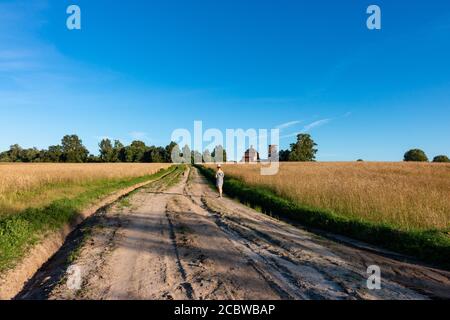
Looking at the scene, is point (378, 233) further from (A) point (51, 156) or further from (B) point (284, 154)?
(A) point (51, 156)

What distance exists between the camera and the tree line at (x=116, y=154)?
110 metres

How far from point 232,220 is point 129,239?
3.98m

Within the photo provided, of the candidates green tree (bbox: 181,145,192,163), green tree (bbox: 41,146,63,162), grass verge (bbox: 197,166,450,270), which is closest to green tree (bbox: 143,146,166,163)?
green tree (bbox: 181,145,192,163)

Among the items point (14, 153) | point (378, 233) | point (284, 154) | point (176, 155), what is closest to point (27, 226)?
point (378, 233)

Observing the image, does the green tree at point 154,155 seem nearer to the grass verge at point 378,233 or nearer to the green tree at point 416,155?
the green tree at point 416,155

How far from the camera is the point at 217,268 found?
248 inches

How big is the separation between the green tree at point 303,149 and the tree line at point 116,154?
80.2 ft

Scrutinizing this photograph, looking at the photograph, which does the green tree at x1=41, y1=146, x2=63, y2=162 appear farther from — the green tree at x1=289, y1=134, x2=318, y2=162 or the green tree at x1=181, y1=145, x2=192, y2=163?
the green tree at x1=289, y1=134, x2=318, y2=162

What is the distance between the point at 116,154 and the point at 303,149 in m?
69.4

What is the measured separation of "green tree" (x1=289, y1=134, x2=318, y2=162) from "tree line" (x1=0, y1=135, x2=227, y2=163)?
2444 centimetres

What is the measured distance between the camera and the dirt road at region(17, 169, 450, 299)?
5.20 meters
